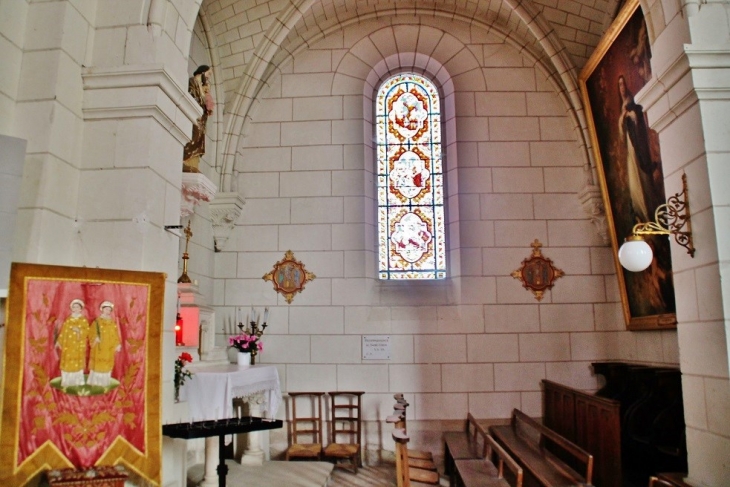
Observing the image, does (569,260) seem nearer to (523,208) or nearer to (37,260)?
(523,208)

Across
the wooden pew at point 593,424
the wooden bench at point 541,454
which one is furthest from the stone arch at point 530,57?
the wooden bench at point 541,454

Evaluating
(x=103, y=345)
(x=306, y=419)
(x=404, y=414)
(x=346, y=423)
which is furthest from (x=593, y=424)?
(x=103, y=345)

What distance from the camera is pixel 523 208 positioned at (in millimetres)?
7449

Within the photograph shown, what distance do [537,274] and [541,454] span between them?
2483 mm

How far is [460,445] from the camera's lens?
6.23 m

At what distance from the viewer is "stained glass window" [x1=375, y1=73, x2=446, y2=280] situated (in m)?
7.69

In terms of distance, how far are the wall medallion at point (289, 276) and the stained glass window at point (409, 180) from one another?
1.04 m

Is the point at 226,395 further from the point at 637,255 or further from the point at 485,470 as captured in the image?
the point at 637,255

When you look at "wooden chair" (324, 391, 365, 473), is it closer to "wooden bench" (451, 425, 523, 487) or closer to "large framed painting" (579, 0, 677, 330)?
"wooden bench" (451, 425, 523, 487)

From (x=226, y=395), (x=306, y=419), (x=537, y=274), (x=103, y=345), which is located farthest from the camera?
(x=537, y=274)

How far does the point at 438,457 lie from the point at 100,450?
4.66 metres

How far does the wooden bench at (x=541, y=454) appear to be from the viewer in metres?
4.40

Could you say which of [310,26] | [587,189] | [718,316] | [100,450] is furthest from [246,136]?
[718,316]

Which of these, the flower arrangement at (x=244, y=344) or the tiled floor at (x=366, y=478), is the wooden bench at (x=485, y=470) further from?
the flower arrangement at (x=244, y=344)
